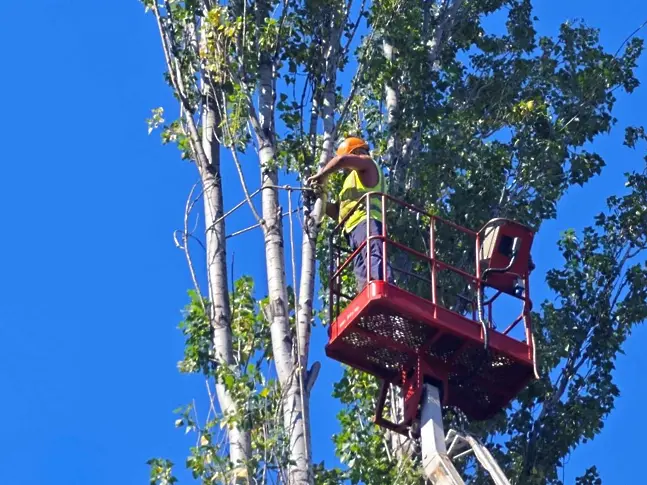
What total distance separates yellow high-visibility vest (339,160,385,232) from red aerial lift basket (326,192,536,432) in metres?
0.12

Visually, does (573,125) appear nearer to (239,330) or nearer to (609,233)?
(609,233)

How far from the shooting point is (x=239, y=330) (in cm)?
1342

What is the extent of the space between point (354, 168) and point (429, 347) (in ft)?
4.85

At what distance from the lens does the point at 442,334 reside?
13.0 meters

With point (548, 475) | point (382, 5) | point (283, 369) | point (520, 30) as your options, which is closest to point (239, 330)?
point (283, 369)

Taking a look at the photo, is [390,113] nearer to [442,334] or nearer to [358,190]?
[358,190]

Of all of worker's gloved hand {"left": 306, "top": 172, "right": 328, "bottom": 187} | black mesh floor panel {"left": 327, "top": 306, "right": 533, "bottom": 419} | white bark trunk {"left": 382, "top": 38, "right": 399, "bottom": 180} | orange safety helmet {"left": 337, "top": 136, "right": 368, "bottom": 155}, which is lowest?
black mesh floor panel {"left": 327, "top": 306, "right": 533, "bottom": 419}

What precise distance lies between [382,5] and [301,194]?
9.90 feet

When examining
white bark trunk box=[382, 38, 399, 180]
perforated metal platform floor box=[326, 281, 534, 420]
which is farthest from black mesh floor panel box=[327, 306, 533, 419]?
white bark trunk box=[382, 38, 399, 180]

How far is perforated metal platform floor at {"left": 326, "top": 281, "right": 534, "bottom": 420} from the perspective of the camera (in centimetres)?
1277

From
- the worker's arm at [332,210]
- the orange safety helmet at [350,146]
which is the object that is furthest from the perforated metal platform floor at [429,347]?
the orange safety helmet at [350,146]

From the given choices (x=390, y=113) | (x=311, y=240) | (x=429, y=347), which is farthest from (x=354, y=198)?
(x=390, y=113)

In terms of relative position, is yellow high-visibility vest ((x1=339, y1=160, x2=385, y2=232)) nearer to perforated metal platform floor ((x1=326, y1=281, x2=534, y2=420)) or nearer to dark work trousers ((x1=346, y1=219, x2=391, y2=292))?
dark work trousers ((x1=346, y1=219, x2=391, y2=292))

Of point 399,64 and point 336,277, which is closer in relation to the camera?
point 336,277
